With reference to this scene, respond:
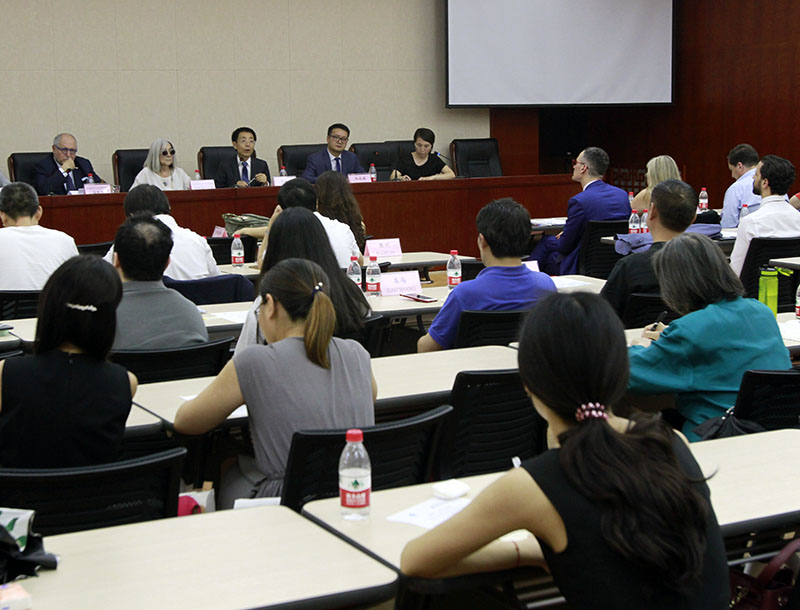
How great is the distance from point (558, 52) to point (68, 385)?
1013 centimetres

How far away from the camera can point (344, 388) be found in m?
2.77

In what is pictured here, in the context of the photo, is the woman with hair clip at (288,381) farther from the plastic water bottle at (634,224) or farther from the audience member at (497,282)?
the plastic water bottle at (634,224)

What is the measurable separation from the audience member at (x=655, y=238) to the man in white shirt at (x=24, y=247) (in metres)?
2.81

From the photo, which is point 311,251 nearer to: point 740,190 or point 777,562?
point 777,562

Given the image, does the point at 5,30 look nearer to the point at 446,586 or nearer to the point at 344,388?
the point at 344,388

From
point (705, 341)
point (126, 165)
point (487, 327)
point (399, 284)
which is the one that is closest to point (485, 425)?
point (705, 341)

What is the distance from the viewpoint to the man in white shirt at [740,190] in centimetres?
836

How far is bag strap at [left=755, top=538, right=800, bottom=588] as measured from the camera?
2.03 meters

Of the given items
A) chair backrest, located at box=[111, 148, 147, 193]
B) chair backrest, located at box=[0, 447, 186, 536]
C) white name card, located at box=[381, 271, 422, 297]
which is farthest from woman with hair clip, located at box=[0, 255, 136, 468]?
chair backrest, located at box=[111, 148, 147, 193]

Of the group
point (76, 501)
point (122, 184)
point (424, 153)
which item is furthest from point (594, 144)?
point (76, 501)

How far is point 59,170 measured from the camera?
9117 millimetres

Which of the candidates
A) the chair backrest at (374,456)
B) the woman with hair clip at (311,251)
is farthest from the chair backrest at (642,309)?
the chair backrest at (374,456)

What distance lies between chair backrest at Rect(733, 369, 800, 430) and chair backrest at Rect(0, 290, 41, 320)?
10.8ft

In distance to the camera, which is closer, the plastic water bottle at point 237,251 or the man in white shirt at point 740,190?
the plastic water bottle at point 237,251
